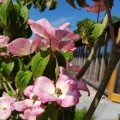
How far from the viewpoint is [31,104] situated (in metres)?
0.84

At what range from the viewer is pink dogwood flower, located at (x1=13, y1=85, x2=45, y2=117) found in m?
0.82

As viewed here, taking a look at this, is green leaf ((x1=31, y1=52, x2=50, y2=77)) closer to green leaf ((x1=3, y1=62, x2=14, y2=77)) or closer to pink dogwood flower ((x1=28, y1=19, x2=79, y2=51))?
pink dogwood flower ((x1=28, y1=19, x2=79, y2=51))

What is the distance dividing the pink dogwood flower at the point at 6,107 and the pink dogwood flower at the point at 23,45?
0.41 feet

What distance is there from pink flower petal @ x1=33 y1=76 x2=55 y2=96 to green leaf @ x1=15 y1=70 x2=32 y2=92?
102 millimetres

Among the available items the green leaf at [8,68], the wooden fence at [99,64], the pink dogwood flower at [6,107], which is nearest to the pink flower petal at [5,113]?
the pink dogwood flower at [6,107]

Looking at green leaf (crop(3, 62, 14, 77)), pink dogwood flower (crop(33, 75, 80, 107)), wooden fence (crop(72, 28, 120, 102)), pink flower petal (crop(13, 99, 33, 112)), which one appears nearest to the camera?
pink dogwood flower (crop(33, 75, 80, 107))

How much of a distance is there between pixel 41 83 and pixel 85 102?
22.1 ft

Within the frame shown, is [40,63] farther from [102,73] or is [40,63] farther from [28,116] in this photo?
[102,73]

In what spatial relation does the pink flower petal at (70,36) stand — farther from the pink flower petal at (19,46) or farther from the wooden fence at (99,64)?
the wooden fence at (99,64)

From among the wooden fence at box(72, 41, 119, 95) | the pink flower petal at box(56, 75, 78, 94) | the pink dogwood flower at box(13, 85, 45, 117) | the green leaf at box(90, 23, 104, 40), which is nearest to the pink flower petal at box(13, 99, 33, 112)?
the pink dogwood flower at box(13, 85, 45, 117)

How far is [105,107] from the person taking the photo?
728cm

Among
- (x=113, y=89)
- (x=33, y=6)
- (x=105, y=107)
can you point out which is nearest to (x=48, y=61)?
(x=33, y=6)

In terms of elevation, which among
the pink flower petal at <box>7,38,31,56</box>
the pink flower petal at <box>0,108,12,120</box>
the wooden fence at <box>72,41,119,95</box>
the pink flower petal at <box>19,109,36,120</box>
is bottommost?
the wooden fence at <box>72,41,119,95</box>

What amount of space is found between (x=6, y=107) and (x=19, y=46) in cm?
16
